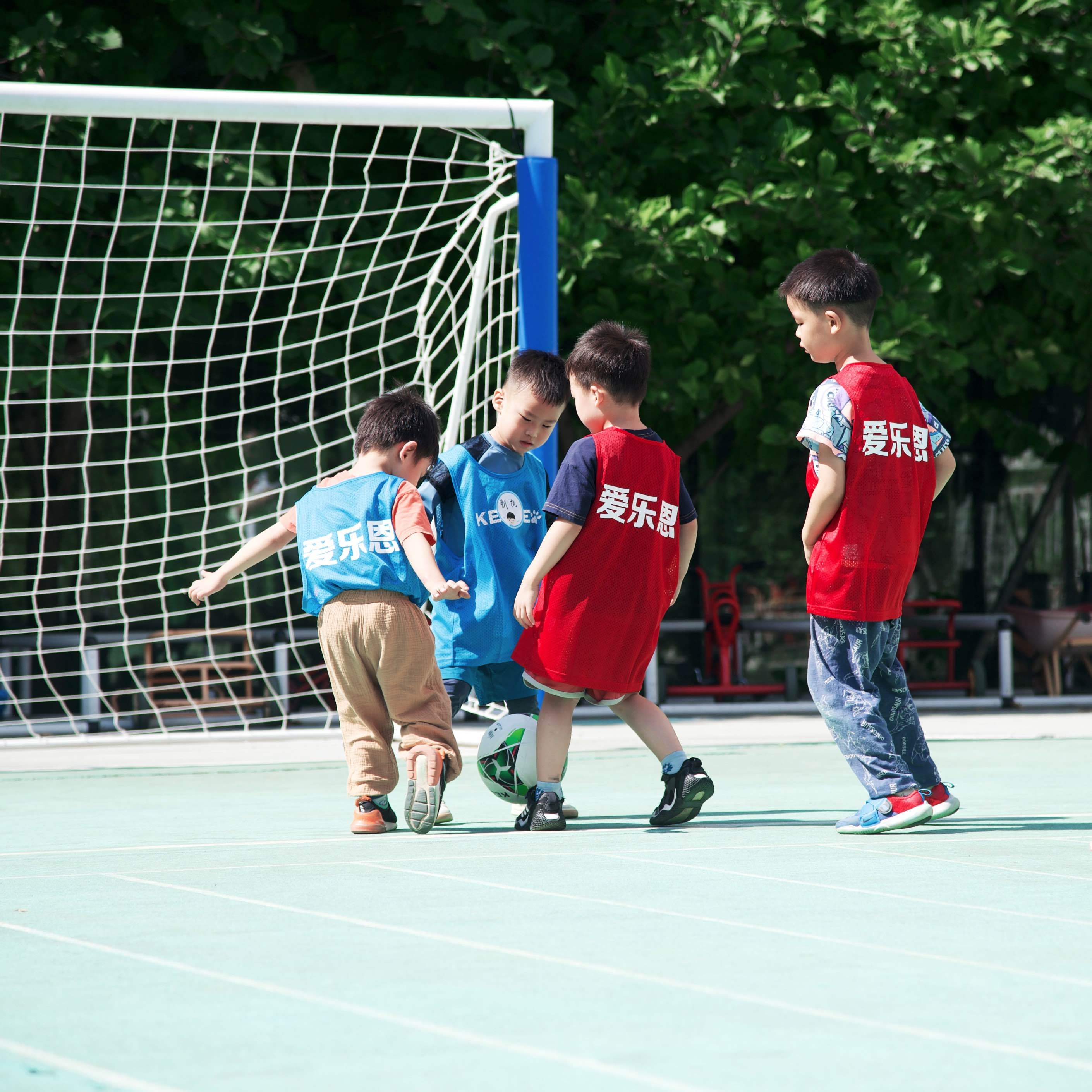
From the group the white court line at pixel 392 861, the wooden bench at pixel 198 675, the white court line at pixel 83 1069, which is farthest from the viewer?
the wooden bench at pixel 198 675

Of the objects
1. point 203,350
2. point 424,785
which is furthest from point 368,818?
point 203,350

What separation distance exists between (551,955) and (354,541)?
6.71ft

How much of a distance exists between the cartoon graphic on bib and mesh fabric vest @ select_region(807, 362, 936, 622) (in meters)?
1.00

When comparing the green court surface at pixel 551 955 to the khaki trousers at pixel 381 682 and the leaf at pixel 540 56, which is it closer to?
the khaki trousers at pixel 381 682

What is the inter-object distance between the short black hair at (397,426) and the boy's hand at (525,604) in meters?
0.61

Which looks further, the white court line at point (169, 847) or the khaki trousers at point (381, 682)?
the khaki trousers at point (381, 682)

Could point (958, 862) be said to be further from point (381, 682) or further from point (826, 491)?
point (381, 682)

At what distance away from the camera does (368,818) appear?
4762 millimetres

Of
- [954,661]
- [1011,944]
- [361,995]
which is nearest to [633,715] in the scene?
[1011,944]

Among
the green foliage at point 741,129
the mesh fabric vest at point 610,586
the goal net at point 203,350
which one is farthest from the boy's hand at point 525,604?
the green foliage at point 741,129

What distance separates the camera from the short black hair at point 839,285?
463cm

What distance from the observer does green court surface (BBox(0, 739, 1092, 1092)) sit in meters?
2.20

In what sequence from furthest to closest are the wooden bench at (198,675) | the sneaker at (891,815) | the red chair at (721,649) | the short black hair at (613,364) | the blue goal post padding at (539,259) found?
1. the red chair at (721,649)
2. the wooden bench at (198,675)
3. the blue goal post padding at (539,259)
4. the short black hair at (613,364)
5. the sneaker at (891,815)

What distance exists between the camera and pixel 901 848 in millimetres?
4270
